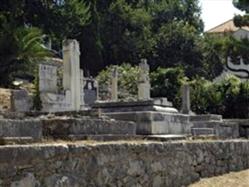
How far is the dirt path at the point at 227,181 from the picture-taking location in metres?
10.4

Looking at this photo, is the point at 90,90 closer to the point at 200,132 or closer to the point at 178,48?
the point at 200,132

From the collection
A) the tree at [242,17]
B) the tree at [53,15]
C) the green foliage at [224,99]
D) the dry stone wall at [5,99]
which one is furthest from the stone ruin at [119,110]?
the tree at [53,15]

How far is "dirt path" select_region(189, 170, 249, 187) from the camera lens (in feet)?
34.1

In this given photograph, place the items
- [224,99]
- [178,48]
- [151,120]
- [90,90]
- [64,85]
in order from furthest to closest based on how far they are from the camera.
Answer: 1. [178,48]
2. [224,99]
3. [90,90]
4. [64,85]
5. [151,120]

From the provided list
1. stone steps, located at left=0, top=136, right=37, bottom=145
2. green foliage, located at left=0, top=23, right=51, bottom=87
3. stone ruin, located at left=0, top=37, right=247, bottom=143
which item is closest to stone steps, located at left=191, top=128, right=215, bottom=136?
stone ruin, located at left=0, top=37, right=247, bottom=143

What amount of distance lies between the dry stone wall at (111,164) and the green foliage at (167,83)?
20741 mm

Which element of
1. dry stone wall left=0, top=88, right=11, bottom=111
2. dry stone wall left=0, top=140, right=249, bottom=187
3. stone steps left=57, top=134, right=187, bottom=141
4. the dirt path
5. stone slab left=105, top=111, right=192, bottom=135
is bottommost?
the dirt path

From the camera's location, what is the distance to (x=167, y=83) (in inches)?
1339

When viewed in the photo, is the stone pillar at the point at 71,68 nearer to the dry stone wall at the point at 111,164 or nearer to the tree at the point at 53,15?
the dry stone wall at the point at 111,164

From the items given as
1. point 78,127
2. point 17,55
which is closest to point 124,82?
point 17,55

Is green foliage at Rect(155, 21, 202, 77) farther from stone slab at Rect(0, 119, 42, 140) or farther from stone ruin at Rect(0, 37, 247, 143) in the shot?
stone slab at Rect(0, 119, 42, 140)

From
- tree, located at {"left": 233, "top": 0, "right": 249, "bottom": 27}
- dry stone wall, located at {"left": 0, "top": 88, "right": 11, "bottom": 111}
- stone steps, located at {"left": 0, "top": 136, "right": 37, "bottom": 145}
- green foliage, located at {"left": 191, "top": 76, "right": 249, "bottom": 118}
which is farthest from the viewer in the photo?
tree, located at {"left": 233, "top": 0, "right": 249, "bottom": 27}

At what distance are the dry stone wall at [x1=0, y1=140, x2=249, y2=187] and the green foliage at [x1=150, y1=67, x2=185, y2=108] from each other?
68.0 feet

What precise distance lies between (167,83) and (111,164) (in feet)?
86.4
